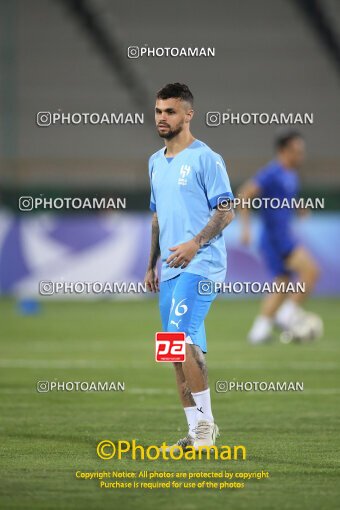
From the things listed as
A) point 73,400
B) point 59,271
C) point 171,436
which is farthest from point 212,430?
point 59,271

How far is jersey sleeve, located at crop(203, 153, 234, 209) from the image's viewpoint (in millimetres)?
6930

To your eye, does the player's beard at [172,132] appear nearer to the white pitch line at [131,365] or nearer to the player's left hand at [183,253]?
the player's left hand at [183,253]

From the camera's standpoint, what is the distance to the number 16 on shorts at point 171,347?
6.92m

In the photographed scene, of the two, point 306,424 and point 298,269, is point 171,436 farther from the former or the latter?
point 298,269

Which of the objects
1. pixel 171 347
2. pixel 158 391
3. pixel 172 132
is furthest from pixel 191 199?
pixel 158 391

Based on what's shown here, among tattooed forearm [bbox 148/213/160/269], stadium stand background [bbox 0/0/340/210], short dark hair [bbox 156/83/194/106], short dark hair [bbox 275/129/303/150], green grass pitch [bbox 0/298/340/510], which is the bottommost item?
green grass pitch [bbox 0/298/340/510]

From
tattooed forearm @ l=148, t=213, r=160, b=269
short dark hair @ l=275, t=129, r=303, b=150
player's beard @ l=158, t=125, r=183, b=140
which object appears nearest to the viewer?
player's beard @ l=158, t=125, r=183, b=140

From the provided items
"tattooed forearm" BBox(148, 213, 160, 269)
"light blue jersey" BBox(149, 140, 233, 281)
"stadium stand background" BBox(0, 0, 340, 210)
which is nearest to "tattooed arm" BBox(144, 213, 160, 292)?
"tattooed forearm" BBox(148, 213, 160, 269)

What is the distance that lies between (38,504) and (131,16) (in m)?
26.8

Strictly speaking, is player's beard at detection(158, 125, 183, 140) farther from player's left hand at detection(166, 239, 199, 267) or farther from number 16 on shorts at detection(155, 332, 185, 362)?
number 16 on shorts at detection(155, 332, 185, 362)

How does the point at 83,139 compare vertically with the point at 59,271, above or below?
above

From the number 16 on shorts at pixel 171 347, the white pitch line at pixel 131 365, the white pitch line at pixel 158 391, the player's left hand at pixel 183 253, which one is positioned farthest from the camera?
the white pitch line at pixel 131 365

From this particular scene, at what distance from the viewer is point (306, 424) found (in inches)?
330

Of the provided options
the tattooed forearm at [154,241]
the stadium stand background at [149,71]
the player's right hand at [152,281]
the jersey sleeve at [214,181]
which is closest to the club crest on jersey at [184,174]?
the jersey sleeve at [214,181]
